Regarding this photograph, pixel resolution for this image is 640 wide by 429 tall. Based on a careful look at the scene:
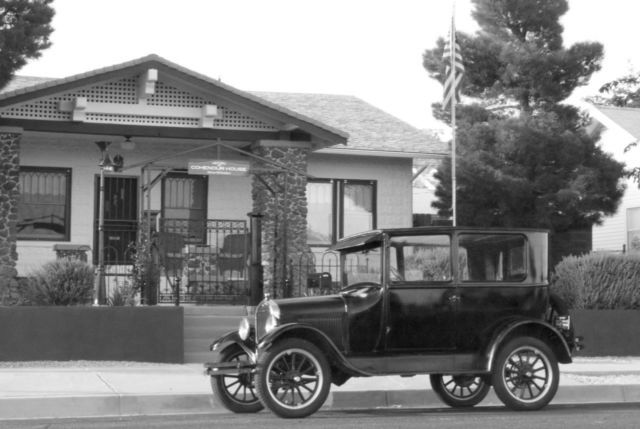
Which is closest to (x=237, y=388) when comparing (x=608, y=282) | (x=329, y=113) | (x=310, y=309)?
(x=310, y=309)

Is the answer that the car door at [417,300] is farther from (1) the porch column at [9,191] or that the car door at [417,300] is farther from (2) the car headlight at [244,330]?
(1) the porch column at [9,191]

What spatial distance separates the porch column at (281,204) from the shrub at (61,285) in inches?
185

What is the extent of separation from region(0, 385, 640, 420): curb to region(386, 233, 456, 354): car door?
1.50 metres

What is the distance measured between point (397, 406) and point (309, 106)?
15.0 m

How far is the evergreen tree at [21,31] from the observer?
1669cm

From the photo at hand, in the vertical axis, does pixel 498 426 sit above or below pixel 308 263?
below

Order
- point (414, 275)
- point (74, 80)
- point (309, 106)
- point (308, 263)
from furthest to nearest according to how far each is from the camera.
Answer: point (309, 106)
point (308, 263)
point (74, 80)
point (414, 275)

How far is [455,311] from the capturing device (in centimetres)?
1113

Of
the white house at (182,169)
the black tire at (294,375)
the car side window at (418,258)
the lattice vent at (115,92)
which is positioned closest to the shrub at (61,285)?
the white house at (182,169)

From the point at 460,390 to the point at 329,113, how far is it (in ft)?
47.9

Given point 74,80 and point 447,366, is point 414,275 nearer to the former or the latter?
point 447,366

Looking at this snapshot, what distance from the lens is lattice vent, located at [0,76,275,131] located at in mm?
19562

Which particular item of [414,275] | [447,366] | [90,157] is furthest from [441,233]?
[90,157]

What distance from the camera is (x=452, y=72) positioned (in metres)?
22.1
